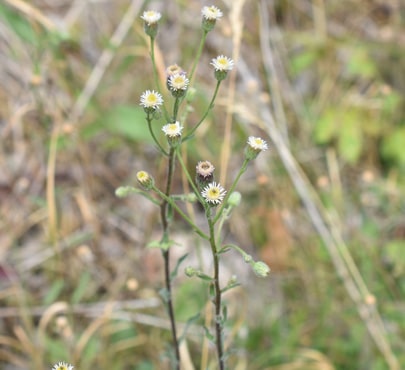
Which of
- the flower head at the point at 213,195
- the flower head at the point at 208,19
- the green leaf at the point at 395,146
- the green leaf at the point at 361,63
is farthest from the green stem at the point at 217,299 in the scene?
the green leaf at the point at 361,63

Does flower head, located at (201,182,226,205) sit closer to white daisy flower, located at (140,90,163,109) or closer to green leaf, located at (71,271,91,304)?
white daisy flower, located at (140,90,163,109)

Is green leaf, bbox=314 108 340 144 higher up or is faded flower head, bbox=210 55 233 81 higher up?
green leaf, bbox=314 108 340 144

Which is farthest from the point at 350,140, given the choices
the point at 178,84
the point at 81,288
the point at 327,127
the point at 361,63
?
the point at 178,84

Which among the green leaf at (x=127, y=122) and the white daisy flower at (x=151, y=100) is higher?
the green leaf at (x=127, y=122)

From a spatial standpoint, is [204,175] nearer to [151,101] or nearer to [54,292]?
[151,101]

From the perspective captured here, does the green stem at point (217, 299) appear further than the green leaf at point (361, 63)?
No

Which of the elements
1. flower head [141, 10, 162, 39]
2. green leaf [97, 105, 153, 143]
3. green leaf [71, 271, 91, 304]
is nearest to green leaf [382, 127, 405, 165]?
green leaf [97, 105, 153, 143]

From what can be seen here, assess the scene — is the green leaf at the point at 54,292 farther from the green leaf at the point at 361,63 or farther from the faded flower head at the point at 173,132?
the green leaf at the point at 361,63
